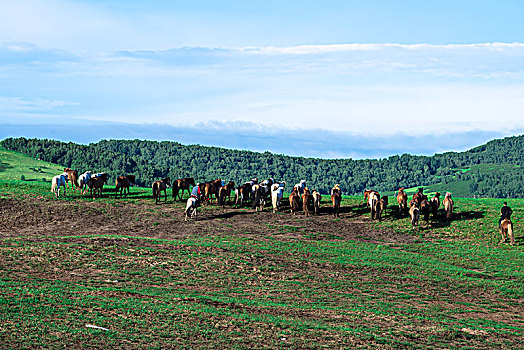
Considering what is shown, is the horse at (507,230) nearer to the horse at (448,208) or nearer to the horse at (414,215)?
the horse at (448,208)

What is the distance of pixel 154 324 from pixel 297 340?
439 centimetres

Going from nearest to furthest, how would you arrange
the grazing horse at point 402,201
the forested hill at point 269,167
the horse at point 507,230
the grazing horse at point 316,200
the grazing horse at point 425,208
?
the horse at point 507,230
the grazing horse at point 425,208
the grazing horse at point 402,201
the grazing horse at point 316,200
the forested hill at point 269,167

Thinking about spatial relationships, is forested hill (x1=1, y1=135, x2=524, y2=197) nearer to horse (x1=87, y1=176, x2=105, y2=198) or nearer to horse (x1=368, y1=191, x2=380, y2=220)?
horse (x1=87, y1=176, x2=105, y2=198)

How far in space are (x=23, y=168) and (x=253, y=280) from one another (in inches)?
3349

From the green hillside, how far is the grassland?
4983cm

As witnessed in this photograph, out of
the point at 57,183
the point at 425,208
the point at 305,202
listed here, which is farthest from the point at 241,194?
the point at 57,183

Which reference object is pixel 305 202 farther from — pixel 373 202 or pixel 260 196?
pixel 373 202

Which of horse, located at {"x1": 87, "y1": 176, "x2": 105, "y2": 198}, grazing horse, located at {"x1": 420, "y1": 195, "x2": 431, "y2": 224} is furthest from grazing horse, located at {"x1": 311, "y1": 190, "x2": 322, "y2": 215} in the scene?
A: horse, located at {"x1": 87, "y1": 176, "x2": 105, "y2": 198}

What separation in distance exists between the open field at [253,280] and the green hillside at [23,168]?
→ 162 feet

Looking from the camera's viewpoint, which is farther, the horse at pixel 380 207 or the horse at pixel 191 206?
the horse at pixel 380 207

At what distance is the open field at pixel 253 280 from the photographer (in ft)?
56.5

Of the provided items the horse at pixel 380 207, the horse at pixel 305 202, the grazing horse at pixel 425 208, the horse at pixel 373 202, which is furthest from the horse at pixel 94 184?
the grazing horse at pixel 425 208

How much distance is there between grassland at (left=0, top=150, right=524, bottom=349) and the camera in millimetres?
17188

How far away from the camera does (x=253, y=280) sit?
24.9m
